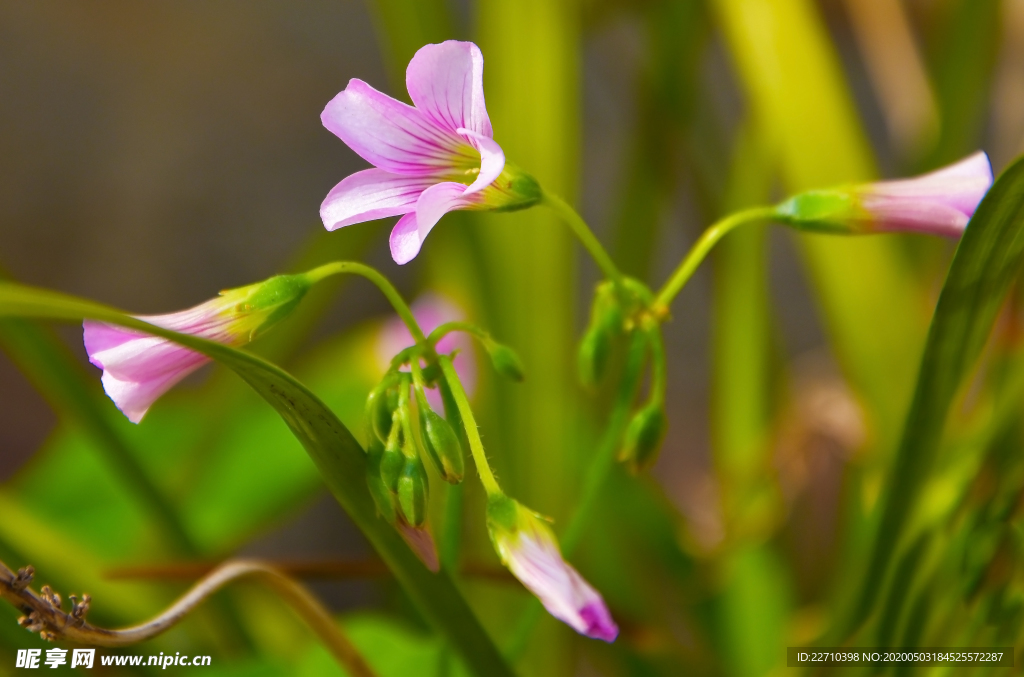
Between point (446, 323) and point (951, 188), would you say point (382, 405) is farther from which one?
point (951, 188)

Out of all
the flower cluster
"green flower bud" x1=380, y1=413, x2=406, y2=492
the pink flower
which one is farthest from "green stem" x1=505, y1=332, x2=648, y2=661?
the pink flower

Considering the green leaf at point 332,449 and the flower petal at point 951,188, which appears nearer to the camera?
the green leaf at point 332,449

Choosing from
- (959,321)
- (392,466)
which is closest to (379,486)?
(392,466)

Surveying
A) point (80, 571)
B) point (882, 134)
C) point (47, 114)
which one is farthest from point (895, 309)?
point (47, 114)

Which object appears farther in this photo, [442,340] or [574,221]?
[442,340]

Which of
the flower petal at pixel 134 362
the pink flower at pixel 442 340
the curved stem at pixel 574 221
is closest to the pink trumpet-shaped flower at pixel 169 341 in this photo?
the flower petal at pixel 134 362

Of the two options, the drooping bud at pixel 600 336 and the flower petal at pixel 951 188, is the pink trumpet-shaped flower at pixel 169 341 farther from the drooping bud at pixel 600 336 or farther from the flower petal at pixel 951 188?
the flower petal at pixel 951 188

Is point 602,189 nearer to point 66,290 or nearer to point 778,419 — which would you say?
point 778,419
